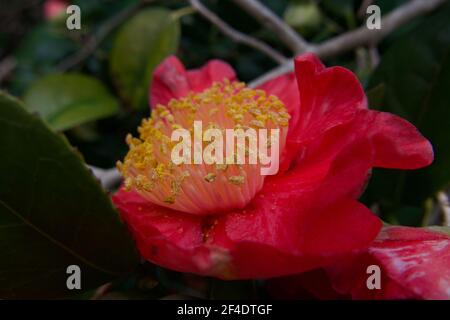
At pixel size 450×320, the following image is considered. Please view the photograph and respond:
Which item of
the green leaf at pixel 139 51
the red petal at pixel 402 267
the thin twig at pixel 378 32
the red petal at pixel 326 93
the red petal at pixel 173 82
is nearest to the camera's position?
the red petal at pixel 402 267

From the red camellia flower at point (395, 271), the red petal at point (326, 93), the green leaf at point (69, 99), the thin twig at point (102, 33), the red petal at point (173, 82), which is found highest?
the thin twig at point (102, 33)

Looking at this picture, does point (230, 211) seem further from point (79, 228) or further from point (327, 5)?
point (327, 5)

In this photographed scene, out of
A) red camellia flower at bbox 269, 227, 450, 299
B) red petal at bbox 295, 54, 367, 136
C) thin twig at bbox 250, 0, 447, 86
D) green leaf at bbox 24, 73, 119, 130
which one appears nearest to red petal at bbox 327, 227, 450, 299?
red camellia flower at bbox 269, 227, 450, 299

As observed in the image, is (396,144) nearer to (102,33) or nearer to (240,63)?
(240,63)

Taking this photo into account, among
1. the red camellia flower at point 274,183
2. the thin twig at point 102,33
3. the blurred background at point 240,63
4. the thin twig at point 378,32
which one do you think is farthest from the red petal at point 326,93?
the thin twig at point 102,33

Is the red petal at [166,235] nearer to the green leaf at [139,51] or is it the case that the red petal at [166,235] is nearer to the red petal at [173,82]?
the red petal at [173,82]

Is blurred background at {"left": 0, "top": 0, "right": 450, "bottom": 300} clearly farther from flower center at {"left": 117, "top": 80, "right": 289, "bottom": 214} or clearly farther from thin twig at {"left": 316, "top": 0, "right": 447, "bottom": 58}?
flower center at {"left": 117, "top": 80, "right": 289, "bottom": 214}

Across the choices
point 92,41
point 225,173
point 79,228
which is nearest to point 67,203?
point 79,228
